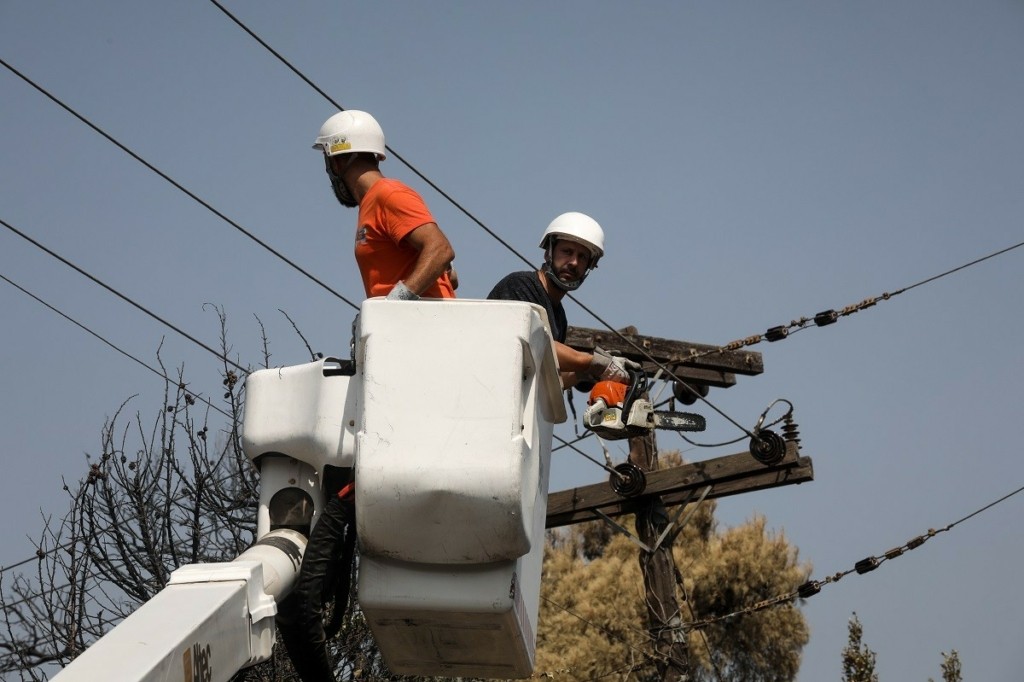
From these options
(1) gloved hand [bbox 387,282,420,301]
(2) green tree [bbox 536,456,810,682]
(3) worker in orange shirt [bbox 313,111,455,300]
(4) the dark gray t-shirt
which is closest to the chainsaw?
(4) the dark gray t-shirt

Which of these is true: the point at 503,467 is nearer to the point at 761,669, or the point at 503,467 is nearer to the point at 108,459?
the point at 108,459

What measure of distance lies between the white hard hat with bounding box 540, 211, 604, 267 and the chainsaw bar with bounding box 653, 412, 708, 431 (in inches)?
185

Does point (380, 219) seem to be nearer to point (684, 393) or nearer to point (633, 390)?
point (633, 390)

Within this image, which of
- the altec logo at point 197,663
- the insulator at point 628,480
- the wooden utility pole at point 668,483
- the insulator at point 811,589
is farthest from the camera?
the insulator at point 628,480

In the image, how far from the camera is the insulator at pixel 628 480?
43.3 feet

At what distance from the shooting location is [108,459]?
8609 mm

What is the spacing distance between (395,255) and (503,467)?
3.73 ft

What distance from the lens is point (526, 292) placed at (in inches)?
238

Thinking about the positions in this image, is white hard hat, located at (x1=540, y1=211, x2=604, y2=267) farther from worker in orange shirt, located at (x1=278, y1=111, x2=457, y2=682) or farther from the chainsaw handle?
the chainsaw handle

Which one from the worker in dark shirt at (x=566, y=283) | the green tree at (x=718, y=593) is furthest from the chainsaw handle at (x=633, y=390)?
the green tree at (x=718, y=593)

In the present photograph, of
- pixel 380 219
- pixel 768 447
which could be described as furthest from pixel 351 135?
pixel 768 447

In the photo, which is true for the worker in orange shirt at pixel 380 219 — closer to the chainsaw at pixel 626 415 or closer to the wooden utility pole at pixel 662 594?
the chainsaw at pixel 626 415

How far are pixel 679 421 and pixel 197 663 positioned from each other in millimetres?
8083

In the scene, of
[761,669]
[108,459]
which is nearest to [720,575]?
[761,669]
